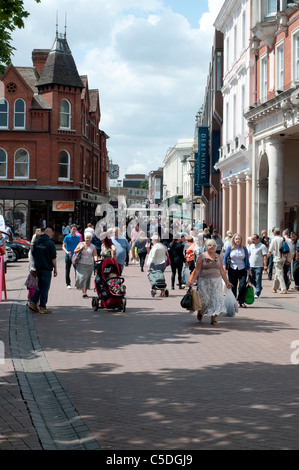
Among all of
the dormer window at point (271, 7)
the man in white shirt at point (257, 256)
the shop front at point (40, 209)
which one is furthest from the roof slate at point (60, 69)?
the man in white shirt at point (257, 256)

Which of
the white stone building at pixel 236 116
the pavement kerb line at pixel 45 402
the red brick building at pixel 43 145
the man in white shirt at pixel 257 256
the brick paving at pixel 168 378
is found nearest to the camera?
the pavement kerb line at pixel 45 402

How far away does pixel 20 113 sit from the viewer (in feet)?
158

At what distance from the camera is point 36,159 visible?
4769cm

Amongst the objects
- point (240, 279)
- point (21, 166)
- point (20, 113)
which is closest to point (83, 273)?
point (240, 279)

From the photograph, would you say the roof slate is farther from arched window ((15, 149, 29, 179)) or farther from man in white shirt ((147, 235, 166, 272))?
man in white shirt ((147, 235, 166, 272))

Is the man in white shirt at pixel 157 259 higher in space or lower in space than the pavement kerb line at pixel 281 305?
higher

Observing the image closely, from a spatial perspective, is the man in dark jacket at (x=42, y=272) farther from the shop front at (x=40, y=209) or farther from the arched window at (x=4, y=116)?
the arched window at (x=4, y=116)

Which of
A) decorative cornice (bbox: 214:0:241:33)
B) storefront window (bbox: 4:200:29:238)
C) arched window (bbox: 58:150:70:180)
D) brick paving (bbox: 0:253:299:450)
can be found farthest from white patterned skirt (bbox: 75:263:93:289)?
arched window (bbox: 58:150:70:180)

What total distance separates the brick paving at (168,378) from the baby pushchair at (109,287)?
24 centimetres

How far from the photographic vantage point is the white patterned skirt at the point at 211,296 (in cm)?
1231

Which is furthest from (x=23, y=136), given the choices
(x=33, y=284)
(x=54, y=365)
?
(x=54, y=365)

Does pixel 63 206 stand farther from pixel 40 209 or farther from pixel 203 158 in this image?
pixel 203 158

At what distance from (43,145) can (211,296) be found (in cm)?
3717
